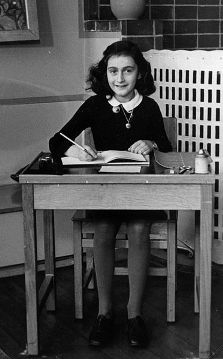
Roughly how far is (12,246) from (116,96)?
976mm

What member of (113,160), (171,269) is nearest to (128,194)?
(113,160)

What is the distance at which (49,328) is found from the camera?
2.81 meters

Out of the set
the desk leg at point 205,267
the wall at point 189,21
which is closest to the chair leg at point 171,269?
the desk leg at point 205,267

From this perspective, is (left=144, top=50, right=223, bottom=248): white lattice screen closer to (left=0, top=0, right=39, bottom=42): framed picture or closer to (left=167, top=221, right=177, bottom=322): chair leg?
(left=0, top=0, right=39, bottom=42): framed picture

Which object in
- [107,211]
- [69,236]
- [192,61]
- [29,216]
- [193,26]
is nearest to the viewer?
[29,216]

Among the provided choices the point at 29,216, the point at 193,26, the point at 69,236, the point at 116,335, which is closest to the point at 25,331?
the point at 116,335

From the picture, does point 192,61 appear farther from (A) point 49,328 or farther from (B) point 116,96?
(A) point 49,328

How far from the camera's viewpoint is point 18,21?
134 inches

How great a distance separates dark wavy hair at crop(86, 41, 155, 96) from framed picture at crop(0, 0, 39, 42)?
0.67m

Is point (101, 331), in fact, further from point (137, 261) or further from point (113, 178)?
point (113, 178)

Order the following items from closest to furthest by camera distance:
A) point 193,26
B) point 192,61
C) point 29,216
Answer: point 29,216 < point 192,61 < point 193,26

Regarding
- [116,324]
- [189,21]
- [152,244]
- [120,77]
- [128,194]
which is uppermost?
[189,21]

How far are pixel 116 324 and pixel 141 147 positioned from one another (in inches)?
28.8

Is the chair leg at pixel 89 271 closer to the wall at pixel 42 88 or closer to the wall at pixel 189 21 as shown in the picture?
the wall at pixel 42 88
